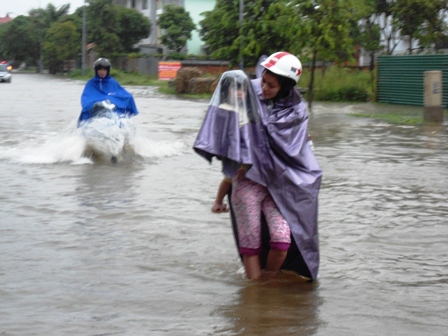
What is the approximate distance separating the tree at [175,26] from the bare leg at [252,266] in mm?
55970

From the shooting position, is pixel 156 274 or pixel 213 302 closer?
pixel 213 302

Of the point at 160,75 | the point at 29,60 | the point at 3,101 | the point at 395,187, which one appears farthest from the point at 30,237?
the point at 29,60

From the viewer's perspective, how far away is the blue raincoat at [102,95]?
40.3 ft

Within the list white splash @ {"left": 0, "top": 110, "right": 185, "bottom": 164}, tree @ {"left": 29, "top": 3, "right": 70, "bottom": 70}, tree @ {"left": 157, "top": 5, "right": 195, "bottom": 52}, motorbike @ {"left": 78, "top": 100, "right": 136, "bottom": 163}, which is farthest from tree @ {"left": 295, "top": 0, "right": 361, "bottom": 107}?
tree @ {"left": 29, "top": 3, "right": 70, "bottom": 70}

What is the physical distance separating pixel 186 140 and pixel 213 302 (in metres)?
10.1

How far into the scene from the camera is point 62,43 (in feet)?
261

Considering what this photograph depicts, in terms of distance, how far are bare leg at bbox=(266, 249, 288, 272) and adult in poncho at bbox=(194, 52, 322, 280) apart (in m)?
0.03

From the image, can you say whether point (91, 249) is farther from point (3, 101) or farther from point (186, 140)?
point (3, 101)

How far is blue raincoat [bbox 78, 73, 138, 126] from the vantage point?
40.3 ft

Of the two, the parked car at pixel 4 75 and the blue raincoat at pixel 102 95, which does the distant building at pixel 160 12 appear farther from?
the blue raincoat at pixel 102 95

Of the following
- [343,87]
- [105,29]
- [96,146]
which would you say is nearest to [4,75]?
[105,29]

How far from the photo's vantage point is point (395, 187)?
9.93 meters

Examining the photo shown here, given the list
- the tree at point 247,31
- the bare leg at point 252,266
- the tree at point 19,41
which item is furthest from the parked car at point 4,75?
the bare leg at point 252,266

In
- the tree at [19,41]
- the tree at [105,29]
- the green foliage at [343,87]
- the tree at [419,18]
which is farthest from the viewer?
the tree at [19,41]
